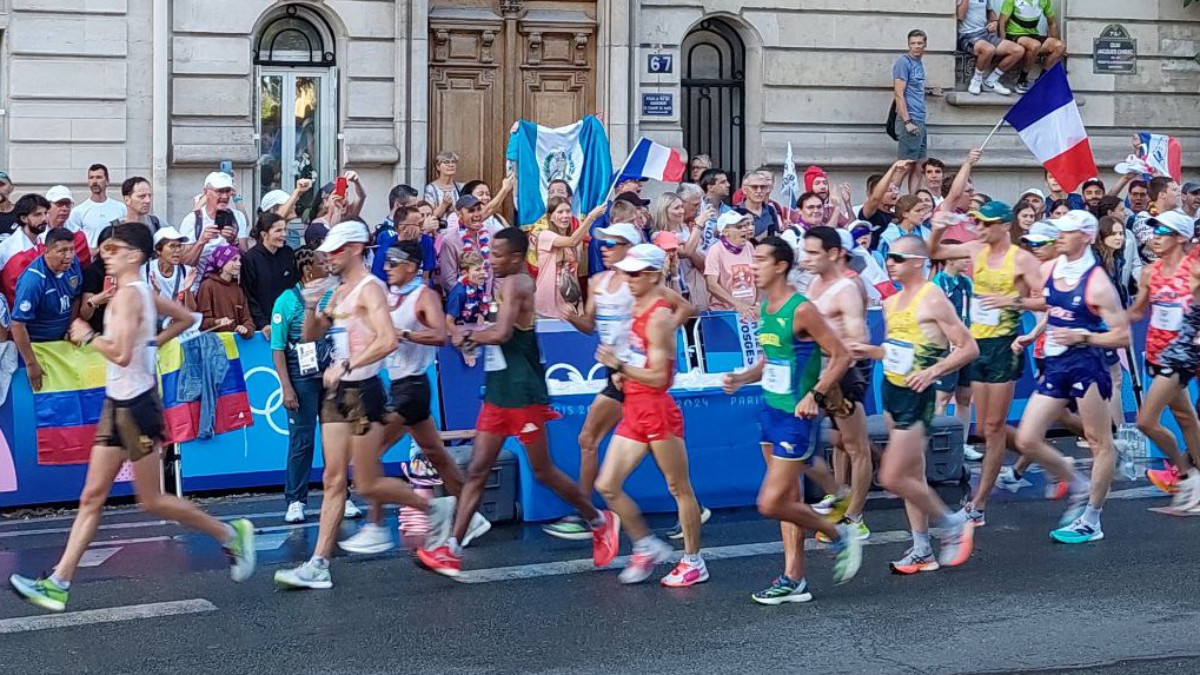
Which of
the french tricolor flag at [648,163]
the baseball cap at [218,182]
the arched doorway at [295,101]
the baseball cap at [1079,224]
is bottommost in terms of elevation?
the baseball cap at [1079,224]

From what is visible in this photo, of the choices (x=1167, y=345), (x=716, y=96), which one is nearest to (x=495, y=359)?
(x=1167, y=345)

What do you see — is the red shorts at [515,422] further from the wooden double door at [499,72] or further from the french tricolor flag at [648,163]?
the wooden double door at [499,72]

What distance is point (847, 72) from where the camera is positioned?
20.0 metres

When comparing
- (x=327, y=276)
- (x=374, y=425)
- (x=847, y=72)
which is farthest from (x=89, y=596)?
(x=847, y=72)

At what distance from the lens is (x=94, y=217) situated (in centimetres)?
1459

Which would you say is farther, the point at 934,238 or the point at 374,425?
the point at 934,238

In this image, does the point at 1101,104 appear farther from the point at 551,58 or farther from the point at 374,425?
the point at 374,425

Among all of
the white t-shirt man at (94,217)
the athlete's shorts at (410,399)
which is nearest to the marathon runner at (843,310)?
the athlete's shorts at (410,399)

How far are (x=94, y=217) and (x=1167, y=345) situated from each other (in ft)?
27.7

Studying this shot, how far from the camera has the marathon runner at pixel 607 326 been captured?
9.21 metres

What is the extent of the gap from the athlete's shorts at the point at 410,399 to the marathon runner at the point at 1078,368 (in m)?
3.33

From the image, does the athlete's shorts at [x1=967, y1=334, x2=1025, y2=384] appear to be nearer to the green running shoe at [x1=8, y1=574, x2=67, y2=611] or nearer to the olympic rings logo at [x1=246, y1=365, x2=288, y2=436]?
the olympic rings logo at [x1=246, y1=365, x2=288, y2=436]

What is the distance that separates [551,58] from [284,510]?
29.7 feet

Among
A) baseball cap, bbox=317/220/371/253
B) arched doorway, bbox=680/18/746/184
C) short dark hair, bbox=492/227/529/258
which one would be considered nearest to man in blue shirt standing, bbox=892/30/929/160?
arched doorway, bbox=680/18/746/184
